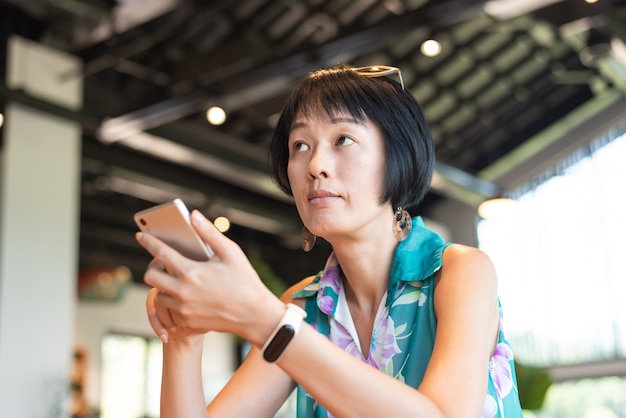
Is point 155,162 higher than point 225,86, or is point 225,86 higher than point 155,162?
point 155,162

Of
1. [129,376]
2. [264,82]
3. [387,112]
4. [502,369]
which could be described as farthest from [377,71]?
[129,376]

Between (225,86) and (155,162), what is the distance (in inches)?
153

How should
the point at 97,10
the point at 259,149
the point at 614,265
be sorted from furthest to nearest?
the point at 614,265, the point at 259,149, the point at 97,10

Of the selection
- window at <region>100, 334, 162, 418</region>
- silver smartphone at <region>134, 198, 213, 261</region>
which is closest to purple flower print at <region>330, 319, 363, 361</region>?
silver smartphone at <region>134, 198, 213, 261</region>

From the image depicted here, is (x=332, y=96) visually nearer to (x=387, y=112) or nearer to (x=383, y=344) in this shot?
(x=387, y=112)

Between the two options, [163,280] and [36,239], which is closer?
[163,280]

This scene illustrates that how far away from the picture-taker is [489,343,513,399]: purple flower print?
1246 mm

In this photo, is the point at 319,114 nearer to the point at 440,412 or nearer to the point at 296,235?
the point at 440,412

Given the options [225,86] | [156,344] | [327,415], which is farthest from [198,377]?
[156,344]

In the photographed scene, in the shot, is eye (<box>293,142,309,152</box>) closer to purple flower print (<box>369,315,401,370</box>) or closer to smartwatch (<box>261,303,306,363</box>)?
purple flower print (<box>369,315,401,370</box>)

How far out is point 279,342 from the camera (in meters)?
0.91

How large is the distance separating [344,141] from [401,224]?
0.19 meters

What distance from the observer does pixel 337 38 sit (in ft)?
21.7

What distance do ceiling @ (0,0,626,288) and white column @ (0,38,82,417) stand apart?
0.22 meters
